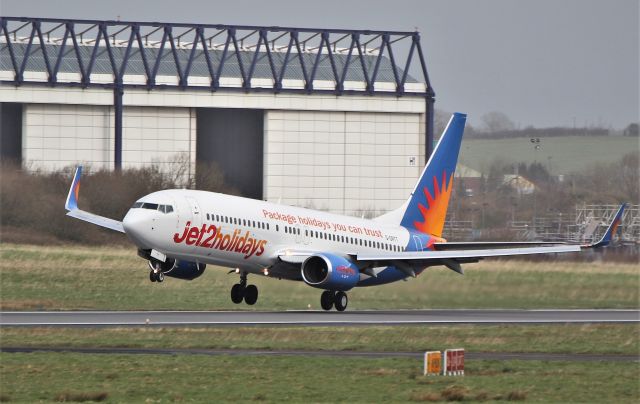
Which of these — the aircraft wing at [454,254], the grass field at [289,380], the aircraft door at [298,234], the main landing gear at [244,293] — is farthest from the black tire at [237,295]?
the grass field at [289,380]

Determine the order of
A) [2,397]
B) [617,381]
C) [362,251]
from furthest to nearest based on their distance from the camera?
[362,251], [617,381], [2,397]

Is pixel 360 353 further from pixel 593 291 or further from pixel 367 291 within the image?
pixel 593 291

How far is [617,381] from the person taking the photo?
3052 cm

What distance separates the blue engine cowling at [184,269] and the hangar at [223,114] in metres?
46.9

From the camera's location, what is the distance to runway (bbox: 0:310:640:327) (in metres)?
Answer: 43.9

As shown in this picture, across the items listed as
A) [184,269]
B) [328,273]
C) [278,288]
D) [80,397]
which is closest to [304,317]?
[328,273]

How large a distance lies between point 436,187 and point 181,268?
588 inches

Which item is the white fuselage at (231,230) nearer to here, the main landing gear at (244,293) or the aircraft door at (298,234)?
the aircraft door at (298,234)

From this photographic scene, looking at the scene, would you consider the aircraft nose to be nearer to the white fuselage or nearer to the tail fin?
the white fuselage

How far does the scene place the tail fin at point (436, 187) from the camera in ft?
193

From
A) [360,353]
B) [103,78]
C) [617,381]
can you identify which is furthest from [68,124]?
[617,381]

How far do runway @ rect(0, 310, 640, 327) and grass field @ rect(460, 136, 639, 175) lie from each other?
41.1 metres

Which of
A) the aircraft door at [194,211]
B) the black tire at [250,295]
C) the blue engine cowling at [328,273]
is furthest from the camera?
the black tire at [250,295]

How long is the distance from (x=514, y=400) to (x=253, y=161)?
7957cm
